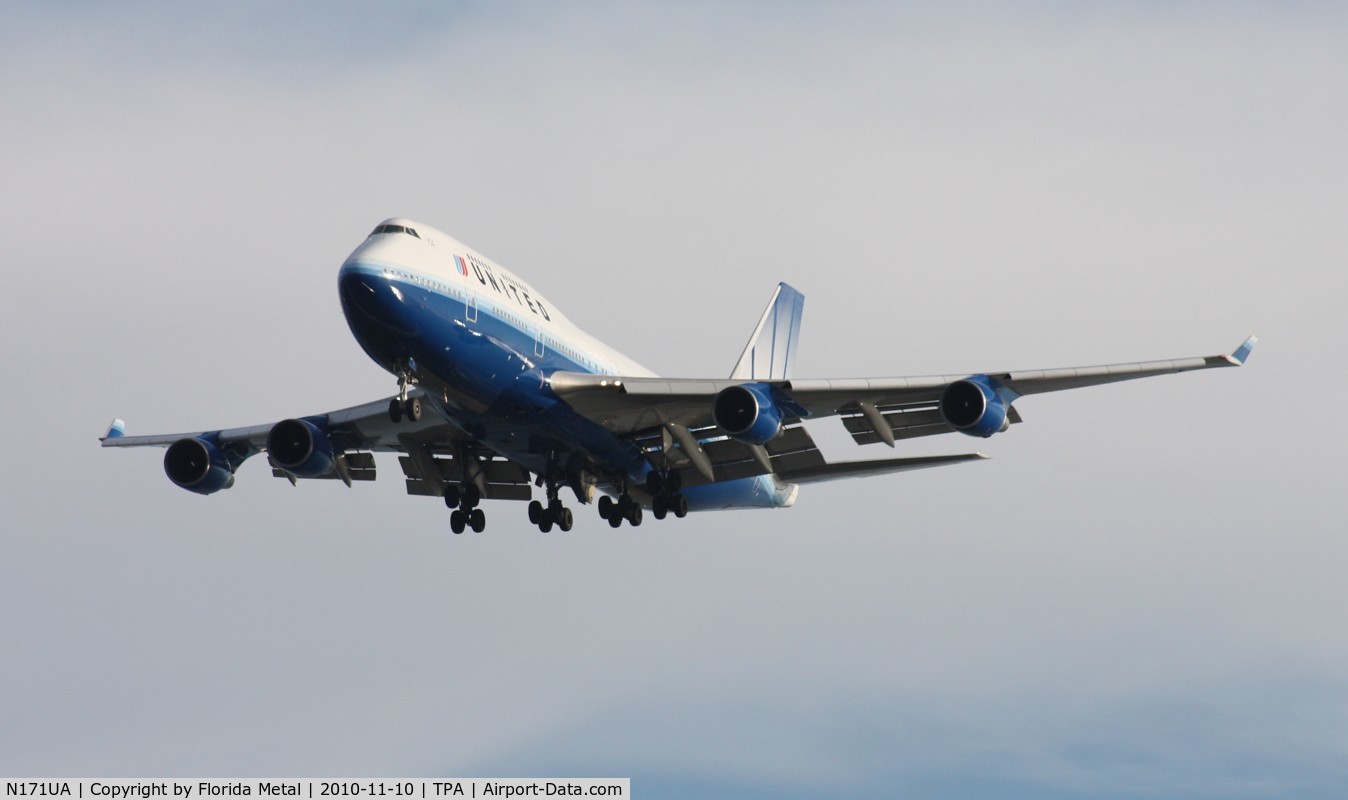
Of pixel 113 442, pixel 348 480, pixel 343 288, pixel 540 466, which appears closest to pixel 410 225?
pixel 343 288

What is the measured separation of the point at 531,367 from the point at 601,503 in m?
8.04

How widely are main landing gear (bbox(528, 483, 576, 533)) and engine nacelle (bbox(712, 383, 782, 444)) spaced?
7.85 m

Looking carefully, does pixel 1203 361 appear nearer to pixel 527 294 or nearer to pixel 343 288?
pixel 527 294

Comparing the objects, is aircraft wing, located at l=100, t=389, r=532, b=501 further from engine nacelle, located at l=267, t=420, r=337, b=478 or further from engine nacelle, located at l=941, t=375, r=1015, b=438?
engine nacelle, located at l=941, t=375, r=1015, b=438

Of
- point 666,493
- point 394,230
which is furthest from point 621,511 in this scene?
point 394,230

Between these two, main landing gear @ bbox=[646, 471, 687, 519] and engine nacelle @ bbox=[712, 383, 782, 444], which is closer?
engine nacelle @ bbox=[712, 383, 782, 444]

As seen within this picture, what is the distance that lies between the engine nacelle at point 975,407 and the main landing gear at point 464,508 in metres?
14.1

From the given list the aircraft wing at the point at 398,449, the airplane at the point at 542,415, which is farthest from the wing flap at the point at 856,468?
the aircraft wing at the point at 398,449

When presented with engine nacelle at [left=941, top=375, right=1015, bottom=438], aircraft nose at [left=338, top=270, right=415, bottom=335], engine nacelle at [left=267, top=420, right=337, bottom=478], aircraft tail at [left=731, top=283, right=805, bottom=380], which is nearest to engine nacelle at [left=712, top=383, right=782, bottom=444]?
engine nacelle at [left=941, top=375, right=1015, bottom=438]

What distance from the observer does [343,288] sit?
37.7 metres

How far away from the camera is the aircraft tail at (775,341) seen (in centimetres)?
5688

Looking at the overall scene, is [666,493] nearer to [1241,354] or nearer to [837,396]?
[837,396]

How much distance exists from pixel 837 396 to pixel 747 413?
241 cm

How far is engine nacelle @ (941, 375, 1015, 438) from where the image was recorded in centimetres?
4047
